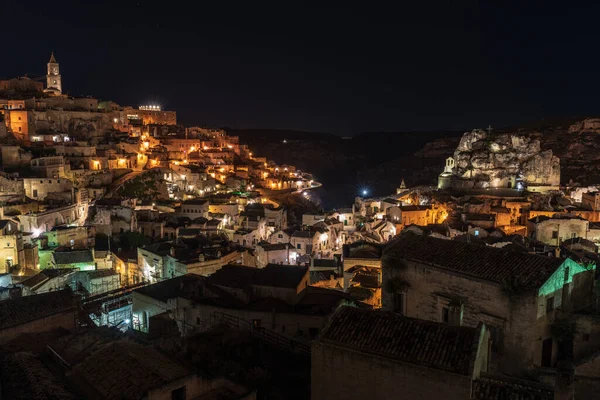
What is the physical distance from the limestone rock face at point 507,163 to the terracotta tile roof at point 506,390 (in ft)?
185

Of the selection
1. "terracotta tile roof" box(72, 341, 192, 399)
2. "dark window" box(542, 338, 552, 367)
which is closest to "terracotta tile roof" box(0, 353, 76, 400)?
"terracotta tile roof" box(72, 341, 192, 399)

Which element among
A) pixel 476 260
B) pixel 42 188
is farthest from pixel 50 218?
pixel 476 260

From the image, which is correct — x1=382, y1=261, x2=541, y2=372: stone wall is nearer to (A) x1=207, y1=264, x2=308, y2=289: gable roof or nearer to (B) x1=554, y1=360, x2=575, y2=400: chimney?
(B) x1=554, y1=360, x2=575, y2=400: chimney

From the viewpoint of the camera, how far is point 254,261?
107 ft

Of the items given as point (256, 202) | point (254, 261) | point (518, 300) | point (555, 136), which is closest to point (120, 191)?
point (256, 202)

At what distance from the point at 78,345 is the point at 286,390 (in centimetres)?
515

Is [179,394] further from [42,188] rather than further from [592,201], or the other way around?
[592,201]

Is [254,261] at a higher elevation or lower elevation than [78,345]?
lower

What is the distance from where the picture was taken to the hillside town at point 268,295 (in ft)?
32.2

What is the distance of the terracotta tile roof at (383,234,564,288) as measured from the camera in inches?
477

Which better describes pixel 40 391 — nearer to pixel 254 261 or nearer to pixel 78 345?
pixel 78 345

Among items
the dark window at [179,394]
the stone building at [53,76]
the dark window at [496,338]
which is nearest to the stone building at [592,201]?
the dark window at [496,338]

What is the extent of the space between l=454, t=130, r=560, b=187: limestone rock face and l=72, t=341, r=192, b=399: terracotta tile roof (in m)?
58.0

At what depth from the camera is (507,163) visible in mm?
63281
